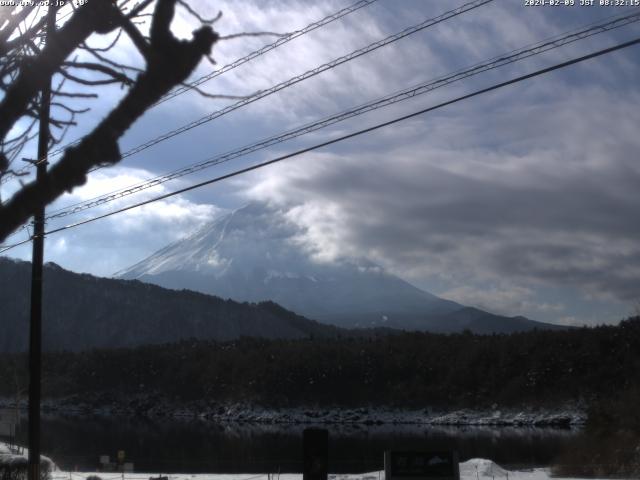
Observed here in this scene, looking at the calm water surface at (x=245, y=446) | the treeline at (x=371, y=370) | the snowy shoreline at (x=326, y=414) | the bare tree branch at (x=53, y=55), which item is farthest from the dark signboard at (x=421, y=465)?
the treeline at (x=371, y=370)

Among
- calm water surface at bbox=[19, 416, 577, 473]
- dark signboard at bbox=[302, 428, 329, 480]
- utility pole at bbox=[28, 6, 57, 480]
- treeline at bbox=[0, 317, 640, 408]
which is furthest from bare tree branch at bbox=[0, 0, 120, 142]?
treeline at bbox=[0, 317, 640, 408]

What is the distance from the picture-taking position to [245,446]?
64125 millimetres

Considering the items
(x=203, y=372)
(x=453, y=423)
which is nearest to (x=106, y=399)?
→ (x=203, y=372)

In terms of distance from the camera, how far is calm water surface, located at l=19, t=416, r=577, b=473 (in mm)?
45656

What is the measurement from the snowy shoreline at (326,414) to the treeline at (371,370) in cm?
204

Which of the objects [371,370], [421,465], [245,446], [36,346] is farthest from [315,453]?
[371,370]

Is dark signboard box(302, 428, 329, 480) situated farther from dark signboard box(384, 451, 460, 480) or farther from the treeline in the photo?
the treeline

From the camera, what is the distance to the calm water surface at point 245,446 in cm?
4566

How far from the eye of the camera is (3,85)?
629cm

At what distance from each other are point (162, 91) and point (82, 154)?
0.61 metres

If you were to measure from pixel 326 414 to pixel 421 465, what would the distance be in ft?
319

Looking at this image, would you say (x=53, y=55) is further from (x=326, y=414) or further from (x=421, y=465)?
(x=326, y=414)

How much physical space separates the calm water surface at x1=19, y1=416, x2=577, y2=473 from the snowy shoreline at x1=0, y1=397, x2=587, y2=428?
9.60m

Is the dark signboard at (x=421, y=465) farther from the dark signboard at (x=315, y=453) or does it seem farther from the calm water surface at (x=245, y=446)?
the calm water surface at (x=245, y=446)
